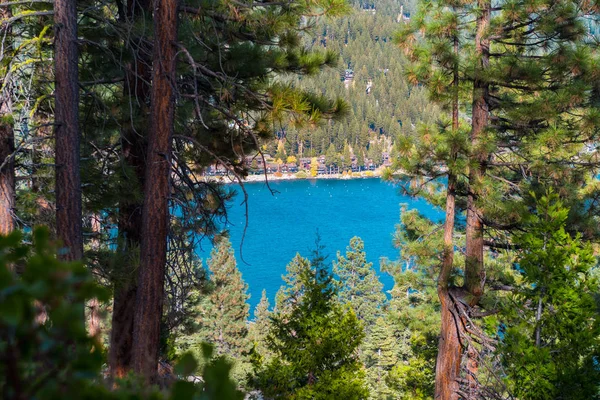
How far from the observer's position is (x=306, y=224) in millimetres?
52031

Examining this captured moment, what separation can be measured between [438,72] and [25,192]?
496cm

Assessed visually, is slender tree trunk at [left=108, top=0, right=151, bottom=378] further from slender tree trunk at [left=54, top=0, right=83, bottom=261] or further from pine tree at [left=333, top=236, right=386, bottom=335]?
pine tree at [left=333, top=236, right=386, bottom=335]

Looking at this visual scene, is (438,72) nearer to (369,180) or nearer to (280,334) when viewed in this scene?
(280,334)

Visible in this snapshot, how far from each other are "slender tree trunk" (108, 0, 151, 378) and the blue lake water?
77.6 feet

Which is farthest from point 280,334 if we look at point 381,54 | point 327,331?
point 381,54

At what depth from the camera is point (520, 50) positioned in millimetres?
7113

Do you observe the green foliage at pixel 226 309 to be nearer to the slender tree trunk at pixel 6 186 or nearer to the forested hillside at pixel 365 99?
the slender tree trunk at pixel 6 186

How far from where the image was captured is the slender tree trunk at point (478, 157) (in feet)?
21.6

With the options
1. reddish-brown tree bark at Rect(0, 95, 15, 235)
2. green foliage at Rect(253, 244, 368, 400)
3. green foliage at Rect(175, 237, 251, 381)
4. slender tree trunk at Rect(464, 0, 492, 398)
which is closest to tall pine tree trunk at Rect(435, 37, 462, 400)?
slender tree trunk at Rect(464, 0, 492, 398)

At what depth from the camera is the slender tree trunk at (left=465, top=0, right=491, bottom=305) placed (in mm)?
6570

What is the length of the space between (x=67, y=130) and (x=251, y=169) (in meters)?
2.39

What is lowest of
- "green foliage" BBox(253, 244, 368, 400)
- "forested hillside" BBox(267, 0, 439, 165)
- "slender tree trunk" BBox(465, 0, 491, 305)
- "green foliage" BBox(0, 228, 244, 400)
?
"green foliage" BBox(0, 228, 244, 400)

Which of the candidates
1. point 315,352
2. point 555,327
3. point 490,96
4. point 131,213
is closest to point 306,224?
point 490,96

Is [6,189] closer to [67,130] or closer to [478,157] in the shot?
[67,130]
